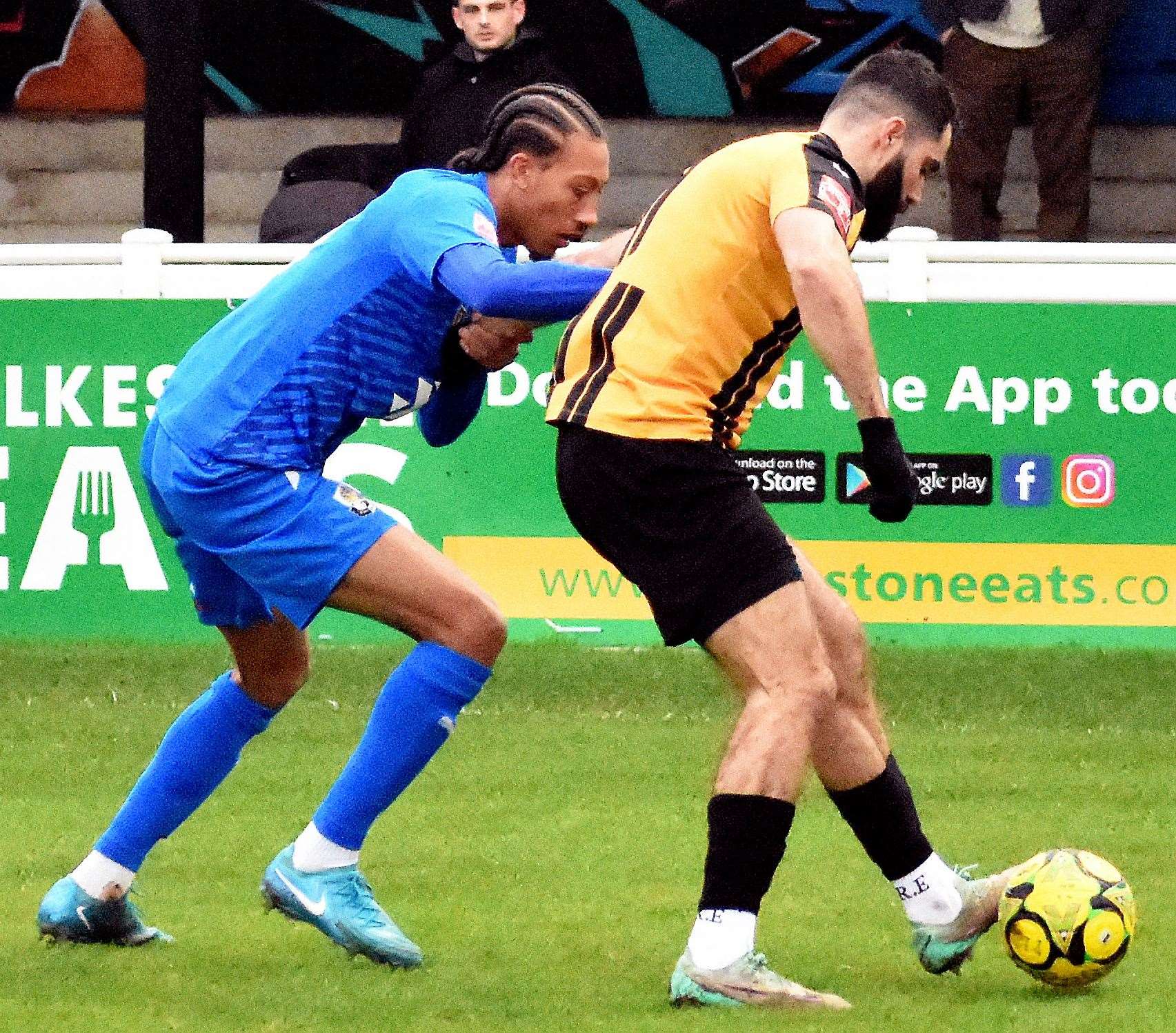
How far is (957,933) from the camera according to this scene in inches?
201

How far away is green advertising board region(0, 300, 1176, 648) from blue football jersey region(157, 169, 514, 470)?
4.02m

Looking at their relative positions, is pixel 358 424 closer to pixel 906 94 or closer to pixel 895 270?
pixel 906 94

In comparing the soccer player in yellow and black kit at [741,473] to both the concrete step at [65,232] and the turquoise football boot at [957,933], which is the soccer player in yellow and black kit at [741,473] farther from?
the concrete step at [65,232]

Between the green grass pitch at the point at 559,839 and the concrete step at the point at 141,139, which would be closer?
the green grass pitch at the point at 559,839

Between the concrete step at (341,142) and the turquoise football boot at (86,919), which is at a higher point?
the turquoise football boot at (86,919)

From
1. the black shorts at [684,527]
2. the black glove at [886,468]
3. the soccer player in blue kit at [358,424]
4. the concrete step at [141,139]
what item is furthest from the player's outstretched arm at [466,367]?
the concrete step at [141,139]

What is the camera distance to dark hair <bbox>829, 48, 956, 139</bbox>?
16.4ft

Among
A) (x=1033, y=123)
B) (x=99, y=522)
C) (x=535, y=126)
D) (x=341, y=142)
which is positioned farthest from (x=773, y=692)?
(x=341, y=142)

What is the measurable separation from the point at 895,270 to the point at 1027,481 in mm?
971

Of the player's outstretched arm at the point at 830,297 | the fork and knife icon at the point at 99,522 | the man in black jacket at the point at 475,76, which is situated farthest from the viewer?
the man in black jacket at the point at 475,76

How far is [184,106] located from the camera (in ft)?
38.0

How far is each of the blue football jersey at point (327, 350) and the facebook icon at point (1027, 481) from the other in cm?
449

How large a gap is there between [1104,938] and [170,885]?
241cm

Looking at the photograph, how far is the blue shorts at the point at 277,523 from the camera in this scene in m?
5.08
